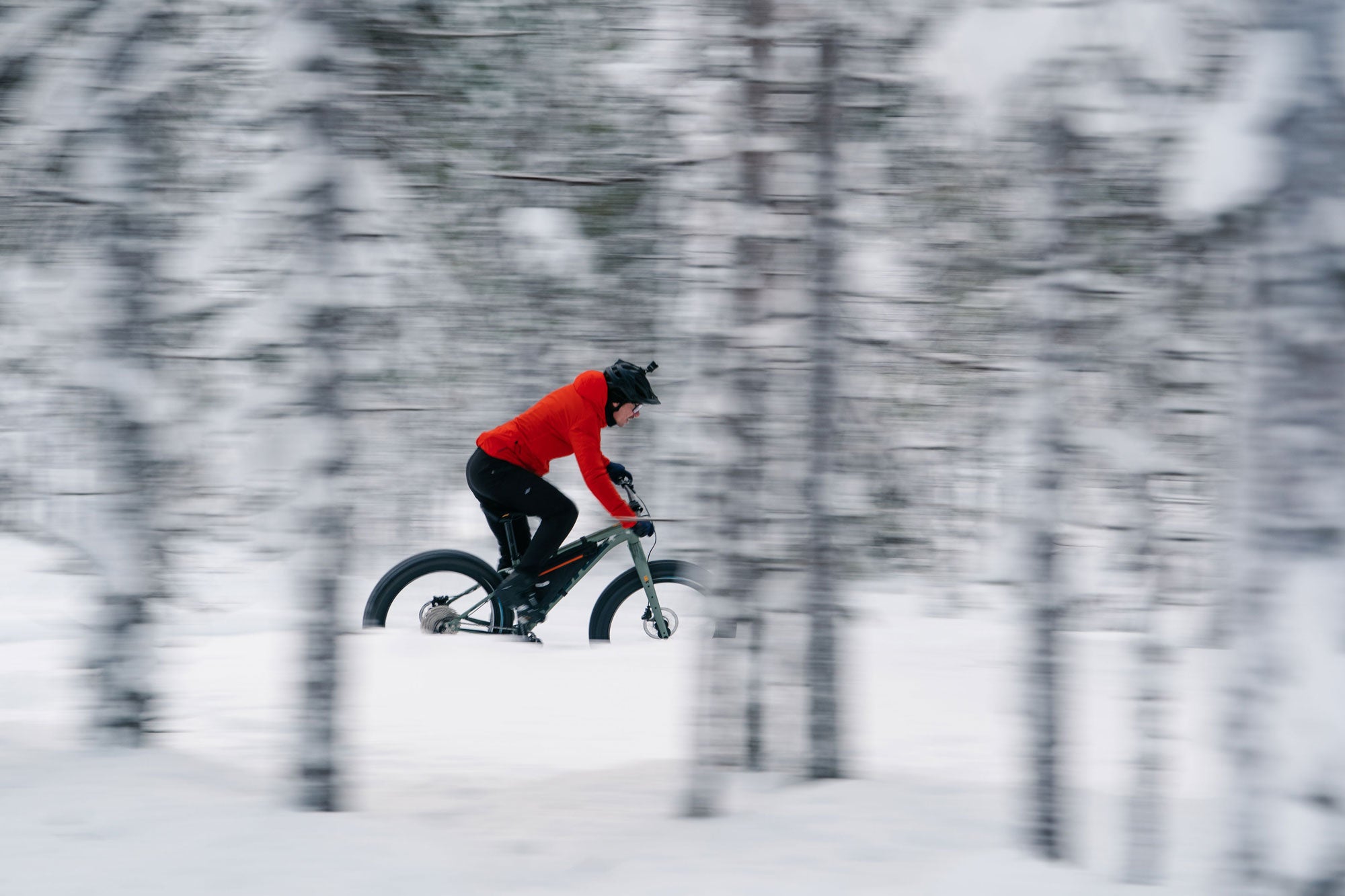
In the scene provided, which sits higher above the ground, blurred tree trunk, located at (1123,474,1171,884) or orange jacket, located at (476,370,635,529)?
orange jacket, located at (476,370,635,529)

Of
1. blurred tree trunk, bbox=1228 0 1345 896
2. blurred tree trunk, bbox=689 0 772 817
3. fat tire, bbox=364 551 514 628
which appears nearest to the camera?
blurred tree trunk, bbox=1228 0 1345 896

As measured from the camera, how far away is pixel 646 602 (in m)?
6.63

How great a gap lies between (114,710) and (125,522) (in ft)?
2.24

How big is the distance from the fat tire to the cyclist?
5.4 inches

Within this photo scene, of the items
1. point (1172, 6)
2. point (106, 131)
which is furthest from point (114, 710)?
point (1172, 6)

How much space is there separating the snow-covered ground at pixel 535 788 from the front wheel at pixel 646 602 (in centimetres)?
30

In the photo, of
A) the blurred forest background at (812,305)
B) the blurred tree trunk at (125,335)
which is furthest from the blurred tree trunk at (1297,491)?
the blurred tree trunk at (125,335)

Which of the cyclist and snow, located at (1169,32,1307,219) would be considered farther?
the cyclist

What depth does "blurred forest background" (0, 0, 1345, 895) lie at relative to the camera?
2420 mm

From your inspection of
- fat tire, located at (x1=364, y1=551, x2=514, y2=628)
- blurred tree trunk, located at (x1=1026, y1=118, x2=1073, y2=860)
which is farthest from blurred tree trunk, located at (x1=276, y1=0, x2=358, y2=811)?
fat tire, located at (x1=364, y1=551, x2=514, y2=628)

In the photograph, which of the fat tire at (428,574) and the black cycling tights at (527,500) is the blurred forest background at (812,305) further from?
the fat tire at (428,574)

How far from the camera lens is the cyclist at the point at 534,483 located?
5625 millimetres

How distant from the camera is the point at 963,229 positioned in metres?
4.04

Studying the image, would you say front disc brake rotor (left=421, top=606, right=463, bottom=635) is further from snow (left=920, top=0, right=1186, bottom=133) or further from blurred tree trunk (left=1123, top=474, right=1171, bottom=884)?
snow (left=920, top=0, right=1186, bottom=133)
